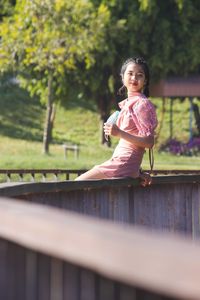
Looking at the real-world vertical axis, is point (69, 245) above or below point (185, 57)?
below

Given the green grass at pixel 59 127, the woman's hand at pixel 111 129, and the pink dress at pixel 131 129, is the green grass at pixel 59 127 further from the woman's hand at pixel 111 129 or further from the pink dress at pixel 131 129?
the woman's hand at pixel 111 129

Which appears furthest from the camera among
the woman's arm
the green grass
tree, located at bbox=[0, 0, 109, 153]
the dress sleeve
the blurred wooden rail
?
the green grass

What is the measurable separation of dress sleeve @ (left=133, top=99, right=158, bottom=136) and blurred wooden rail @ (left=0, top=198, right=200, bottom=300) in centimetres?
392

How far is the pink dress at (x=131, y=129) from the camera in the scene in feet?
26.0

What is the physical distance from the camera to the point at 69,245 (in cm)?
277

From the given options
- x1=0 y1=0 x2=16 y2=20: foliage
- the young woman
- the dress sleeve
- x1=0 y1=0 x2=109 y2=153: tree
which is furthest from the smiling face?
x1=0 y1=0 x2=16 y2=20: foliage

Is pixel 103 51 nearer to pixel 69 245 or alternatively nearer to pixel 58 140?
pixel 58 140

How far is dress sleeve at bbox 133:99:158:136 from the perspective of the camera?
25.9 ft

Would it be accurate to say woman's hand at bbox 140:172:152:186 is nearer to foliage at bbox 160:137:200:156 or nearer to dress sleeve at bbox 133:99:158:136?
dress sleeve at bbox 133:99:158:136

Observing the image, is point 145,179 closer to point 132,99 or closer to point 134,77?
point 132,99

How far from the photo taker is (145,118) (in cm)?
791

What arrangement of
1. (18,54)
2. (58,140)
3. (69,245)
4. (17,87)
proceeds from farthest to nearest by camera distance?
(17,87) < (58,140) < (18,54) < (69,245)

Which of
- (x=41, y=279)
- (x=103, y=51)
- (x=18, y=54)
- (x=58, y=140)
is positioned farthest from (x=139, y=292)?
(x=58, y=140)

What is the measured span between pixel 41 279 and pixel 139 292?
Result: 0.82 metres
